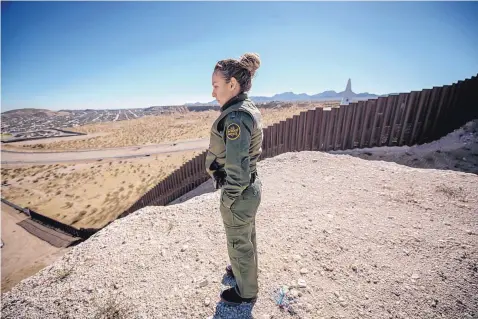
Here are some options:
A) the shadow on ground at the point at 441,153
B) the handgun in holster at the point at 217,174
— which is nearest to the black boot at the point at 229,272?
the handgun in holster at the point at 217,174

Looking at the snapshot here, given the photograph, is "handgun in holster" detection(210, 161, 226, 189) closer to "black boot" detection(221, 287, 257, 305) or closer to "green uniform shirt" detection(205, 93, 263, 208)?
"green uniform shirt" detection(205, 93, 263, 208)

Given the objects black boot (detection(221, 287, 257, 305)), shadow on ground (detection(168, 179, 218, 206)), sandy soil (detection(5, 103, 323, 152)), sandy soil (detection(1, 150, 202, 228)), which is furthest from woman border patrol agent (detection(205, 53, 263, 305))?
sandy soil (detection(5, 103, 323, 152))

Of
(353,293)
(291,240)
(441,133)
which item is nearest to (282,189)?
(291,240)

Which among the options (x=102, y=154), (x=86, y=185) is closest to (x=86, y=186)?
(x=86, y=185)

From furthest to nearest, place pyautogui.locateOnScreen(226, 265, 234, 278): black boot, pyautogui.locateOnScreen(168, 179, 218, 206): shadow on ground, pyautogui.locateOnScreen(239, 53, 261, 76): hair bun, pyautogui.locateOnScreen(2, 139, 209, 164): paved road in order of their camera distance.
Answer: pyautogui.locateOnScreen(2, 139, 209, 164): paved road
pyautogui.locateOnScreen(168, 179, 218, 206): shadow on ground
pyautogui.locateOnScreen(226, 265, 234, 278): black boot
pyautogui.locateOnScreen(239, 53, 261, 76): hair bun

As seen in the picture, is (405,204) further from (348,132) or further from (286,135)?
(286,135)

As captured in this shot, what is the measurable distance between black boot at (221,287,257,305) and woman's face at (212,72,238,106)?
2.11m

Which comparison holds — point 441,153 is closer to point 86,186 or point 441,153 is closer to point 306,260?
point 306,260

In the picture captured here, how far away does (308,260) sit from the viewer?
3.01 meters

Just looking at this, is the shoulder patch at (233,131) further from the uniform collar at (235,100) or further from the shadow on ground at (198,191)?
the shadow on ground at (198,191)

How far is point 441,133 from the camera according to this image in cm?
680

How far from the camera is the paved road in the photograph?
3167 centimetres

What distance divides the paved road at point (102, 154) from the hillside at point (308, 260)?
2538 cm

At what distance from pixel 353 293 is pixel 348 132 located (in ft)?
18.8
